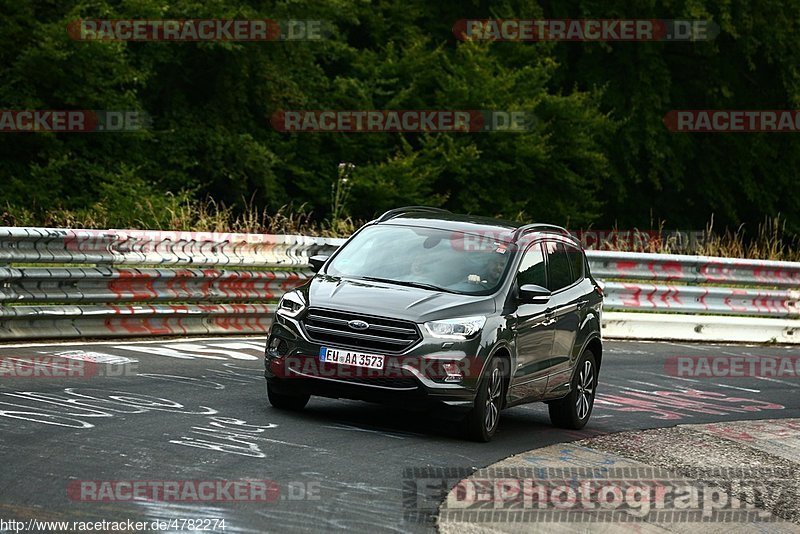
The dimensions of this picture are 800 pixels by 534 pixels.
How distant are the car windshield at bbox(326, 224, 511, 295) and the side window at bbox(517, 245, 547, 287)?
17cm

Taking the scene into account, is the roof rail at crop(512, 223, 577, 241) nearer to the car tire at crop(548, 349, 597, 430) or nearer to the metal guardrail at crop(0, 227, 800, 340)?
the car tire at crop(548, 349, 597, 430)

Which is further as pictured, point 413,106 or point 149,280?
point 413,106

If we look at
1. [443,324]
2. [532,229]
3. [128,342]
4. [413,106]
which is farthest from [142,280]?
[413,106]

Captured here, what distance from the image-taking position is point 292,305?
1148cm

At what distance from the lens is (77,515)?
730 centimetres

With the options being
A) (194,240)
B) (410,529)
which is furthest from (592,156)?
(410,529)

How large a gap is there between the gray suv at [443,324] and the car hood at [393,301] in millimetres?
11

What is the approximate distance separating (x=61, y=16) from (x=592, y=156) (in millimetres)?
16326

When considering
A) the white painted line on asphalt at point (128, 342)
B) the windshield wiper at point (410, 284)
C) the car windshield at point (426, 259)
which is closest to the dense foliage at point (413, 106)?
the white painted line on asphalt at point (128, 342)

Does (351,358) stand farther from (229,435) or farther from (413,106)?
(413,106)

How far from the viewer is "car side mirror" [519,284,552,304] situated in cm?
1175

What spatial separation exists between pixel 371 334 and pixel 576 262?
3328mm

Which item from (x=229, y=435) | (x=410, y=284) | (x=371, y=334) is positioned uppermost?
(x=410, y=284)

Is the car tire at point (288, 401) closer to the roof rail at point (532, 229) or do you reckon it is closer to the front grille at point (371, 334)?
the front grille at point (371, 334)
